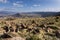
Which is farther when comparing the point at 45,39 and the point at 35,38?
the point at 45,39

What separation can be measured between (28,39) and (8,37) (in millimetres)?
2211

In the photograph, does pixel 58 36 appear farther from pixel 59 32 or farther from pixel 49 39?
pixel 49 39

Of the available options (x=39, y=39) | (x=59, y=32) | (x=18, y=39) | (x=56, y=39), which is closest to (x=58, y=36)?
(x=59, y=32)

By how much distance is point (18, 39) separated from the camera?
17.1 metres

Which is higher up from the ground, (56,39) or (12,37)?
(12,37)

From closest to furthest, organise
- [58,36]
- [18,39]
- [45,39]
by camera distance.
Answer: [18,39]
[45,39]
[58,36]

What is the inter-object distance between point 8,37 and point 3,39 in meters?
0.58

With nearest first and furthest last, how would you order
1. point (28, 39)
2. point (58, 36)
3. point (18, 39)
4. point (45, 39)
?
point (18, 39), point (28, 39), point (45, 39), point (58, 36)

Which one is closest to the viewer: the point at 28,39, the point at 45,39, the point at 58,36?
the point at 28,39

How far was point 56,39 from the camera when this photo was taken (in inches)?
799

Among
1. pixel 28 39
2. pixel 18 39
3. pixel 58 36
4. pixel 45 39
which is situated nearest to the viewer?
pixel 18 39

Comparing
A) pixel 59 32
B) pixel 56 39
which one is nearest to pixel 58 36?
pixel 59 32

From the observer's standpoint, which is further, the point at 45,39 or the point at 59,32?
the point at 59,32

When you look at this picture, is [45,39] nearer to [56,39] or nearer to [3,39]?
[56,39]
